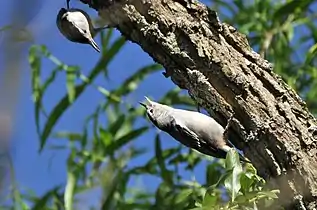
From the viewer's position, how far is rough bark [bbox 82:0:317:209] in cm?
70

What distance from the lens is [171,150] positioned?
1.49m

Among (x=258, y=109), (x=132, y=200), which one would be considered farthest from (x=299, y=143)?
(x=132, y=200)

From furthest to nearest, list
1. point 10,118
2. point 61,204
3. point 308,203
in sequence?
1. point 61,204
2. point 308,203
3. point 10,118

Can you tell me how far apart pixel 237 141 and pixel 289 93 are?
7 centimetres

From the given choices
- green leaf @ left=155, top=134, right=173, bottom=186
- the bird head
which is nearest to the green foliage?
green leaf @ left=155, top=134, right=173, bottom=186

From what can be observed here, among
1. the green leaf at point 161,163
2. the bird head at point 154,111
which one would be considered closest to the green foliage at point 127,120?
the green leaf at point 161,163

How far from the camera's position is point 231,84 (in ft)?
2.31

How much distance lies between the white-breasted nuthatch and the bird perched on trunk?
0.10 metres

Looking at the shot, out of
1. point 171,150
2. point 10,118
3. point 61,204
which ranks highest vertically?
point 171,150

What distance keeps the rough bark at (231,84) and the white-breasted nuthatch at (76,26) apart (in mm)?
80

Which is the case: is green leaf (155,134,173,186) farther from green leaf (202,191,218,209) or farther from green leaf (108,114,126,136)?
green leaf (202,191,218,209)

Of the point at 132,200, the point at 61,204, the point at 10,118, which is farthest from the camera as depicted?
the point at 132,200

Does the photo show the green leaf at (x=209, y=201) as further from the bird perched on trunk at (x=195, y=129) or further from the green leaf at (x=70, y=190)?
the green leaf at (x=70, y=190)

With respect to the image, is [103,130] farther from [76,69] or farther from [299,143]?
[299,143]
